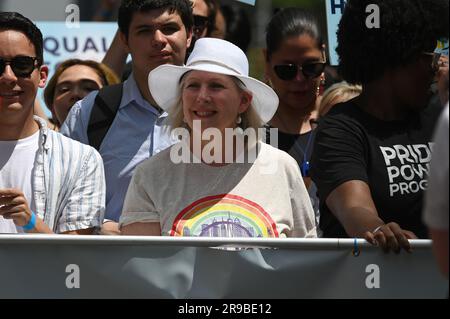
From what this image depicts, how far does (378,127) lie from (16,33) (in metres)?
1.67

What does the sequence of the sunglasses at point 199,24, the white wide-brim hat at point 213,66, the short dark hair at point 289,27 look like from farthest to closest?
1. the sunglasses at point 199,24
2. the short dark hair at point 289,27
3. the white wide-brim hat at point 213,66

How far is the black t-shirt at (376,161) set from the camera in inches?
179

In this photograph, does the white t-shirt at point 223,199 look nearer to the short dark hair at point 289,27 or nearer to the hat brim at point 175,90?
the hat brim at point 175,90

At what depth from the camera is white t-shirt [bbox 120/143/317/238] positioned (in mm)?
A: 4578

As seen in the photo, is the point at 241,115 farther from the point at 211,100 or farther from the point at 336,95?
the point at 336,95

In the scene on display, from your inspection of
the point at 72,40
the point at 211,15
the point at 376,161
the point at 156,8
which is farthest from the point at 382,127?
the point at 72,40

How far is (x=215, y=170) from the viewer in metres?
4.74

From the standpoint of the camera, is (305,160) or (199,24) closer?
(305,160)

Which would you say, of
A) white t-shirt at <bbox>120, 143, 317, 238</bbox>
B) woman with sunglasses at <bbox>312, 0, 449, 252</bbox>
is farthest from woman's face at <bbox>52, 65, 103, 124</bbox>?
woman with sunglasses at <bbox>312, 0, 449, 252</bbox>

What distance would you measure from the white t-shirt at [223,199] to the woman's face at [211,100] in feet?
0.62

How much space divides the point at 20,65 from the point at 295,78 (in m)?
1.38

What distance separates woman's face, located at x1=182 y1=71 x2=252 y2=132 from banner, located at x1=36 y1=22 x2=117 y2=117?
2.91 metres

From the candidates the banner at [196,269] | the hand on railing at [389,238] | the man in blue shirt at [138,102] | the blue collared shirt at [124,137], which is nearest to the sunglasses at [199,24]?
the man in blue shirt at [138,102]

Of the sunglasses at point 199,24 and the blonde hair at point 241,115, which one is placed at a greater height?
the sunglasses at point 199,24
